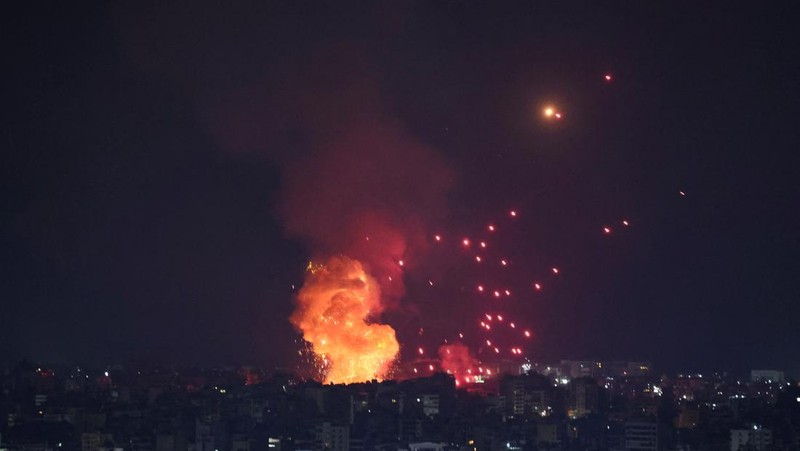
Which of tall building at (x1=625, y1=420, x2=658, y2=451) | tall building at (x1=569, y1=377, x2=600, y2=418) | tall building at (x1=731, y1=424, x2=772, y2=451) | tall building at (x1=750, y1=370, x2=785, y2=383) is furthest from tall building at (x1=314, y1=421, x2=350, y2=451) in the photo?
tall building at (x1=750, y1=370, x2=785, y2=383)

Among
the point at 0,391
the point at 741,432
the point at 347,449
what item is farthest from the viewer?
the point at 0,391

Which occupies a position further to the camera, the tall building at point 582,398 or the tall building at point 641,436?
the tall building at point 582,398

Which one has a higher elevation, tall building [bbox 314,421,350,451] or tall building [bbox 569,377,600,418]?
tall building [bbox 569,377,600,418]

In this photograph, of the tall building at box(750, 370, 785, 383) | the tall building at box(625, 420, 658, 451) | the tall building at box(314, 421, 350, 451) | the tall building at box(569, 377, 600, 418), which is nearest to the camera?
the tall building at box(314, 421, 350, 451)

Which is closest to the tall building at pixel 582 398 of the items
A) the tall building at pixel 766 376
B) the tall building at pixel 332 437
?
the tall building at pixel 332 437

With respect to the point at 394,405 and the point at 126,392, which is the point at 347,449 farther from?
the point at 126,392

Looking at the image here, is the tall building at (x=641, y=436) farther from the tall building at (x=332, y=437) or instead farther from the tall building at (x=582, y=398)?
the tall building at (x=332, y=437)

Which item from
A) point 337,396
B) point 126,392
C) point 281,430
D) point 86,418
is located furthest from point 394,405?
point 126,392

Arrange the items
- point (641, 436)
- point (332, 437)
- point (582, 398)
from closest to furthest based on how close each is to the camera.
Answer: point (332, 437) < point (641, 436) < point (582, 398)

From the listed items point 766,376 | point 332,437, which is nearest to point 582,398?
point 332,437

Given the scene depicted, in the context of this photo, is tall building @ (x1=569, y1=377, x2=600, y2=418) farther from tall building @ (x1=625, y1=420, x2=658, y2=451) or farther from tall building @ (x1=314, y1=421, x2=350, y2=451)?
tall building @ (x1=314, y1=421, x2=350, y2=451)

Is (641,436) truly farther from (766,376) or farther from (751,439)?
(766,376)
